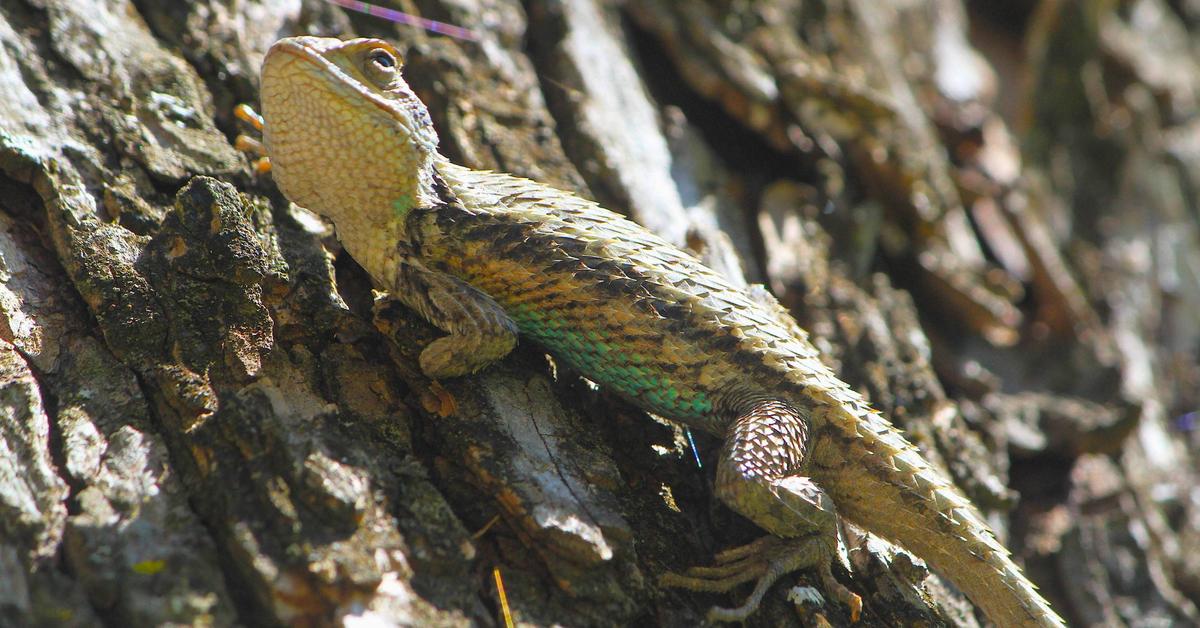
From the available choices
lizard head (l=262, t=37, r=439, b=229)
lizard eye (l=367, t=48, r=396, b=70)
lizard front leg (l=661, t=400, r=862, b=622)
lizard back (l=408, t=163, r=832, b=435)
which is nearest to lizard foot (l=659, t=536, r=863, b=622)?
lizard front leg (l=661, t=400, r=862, b=622)

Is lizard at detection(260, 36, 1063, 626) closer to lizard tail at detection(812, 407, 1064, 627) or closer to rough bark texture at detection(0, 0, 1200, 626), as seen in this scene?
lizard tail at detection(812, 407, 1064, 627)

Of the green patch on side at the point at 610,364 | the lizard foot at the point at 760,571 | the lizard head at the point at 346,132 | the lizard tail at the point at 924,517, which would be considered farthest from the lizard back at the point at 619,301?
the lizard foot at the point at 760,571

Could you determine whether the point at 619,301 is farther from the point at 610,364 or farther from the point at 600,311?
the point at 610,364

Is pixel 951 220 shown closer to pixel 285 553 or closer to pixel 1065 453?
pixel 1065 453

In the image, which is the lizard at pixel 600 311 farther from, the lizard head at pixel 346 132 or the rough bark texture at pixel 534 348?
the rough bark texture at pixel 534 348

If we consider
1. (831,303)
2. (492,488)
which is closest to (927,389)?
Answer: (831,303)

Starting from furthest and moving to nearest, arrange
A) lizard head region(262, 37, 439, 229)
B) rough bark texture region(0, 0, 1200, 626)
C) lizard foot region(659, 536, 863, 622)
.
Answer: lizard head region(262, 37, 439, 229) → lizard foot region(659, 536, 863, 622) → rough bark texture region(0, 0, 1200, 626)

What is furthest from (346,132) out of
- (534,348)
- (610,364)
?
(610,364)
